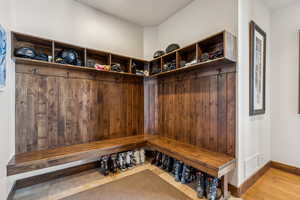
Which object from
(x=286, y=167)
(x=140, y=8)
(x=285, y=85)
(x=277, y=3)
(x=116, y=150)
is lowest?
(x=286, y=167)

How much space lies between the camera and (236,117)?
191 cm

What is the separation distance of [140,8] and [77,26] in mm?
1281

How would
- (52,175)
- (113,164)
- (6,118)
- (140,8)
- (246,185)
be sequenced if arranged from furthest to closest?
(140,8) → (113,164) → (52,175) → (246,185) → (6,118)

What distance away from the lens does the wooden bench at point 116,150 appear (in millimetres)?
1682

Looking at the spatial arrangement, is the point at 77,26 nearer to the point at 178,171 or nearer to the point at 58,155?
the point at 58,155

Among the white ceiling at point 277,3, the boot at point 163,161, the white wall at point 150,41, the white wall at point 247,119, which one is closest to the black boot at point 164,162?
the boot at point 163,161

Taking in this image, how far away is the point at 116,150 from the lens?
2414 millimetres

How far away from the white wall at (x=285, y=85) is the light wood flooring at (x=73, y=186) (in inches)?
79.6

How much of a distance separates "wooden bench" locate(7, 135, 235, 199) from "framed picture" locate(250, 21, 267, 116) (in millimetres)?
974

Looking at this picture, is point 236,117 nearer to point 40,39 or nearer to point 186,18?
point 186,18

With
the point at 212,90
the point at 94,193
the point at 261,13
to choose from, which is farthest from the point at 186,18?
the point at 94,193

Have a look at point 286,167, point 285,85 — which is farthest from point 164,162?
point 285,85

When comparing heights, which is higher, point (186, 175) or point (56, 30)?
point (56, 30)

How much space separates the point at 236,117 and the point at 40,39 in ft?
10.1
